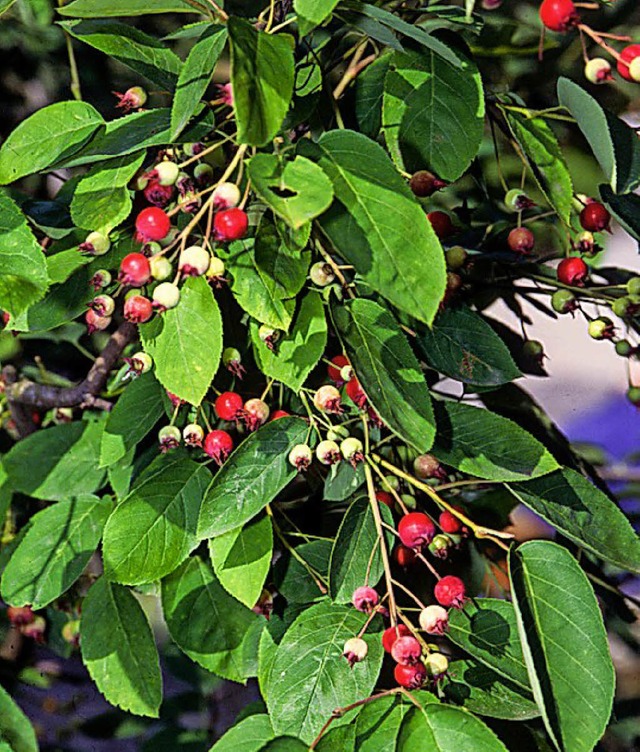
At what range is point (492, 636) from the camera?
46cm

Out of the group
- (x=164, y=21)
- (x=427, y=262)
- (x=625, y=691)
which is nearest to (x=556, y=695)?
(x=427, y=262)

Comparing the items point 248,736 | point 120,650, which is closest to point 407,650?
point 248,736

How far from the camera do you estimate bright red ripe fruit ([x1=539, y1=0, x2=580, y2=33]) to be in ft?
1.41

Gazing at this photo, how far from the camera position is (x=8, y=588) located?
1.87 ft

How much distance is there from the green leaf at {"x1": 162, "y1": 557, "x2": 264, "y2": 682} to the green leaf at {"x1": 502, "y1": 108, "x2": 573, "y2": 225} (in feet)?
0.93

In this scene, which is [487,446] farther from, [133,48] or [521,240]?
[133,48]

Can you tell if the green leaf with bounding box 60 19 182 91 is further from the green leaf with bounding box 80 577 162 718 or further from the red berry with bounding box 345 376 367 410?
the green leaf with bounding box 80 577 162 718

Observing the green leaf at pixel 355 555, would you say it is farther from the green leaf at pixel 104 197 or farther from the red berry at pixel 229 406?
the green leaf at pixel 104 197

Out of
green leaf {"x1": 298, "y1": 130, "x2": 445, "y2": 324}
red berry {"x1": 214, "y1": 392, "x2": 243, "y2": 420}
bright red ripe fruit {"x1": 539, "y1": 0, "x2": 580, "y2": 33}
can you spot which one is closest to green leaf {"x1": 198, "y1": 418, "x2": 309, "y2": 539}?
red berry {"x1": 214, "y1": 392, "x2": 243, "y2": 420}

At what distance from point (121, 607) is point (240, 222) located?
11.3 inches

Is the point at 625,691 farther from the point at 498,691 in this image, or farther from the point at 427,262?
the point at 427,262

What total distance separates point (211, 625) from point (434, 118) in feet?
1.00

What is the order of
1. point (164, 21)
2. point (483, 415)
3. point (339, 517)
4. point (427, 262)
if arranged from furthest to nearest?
point (164, 21) → point (339, 517) → point (483, 415) → point (427, 262)

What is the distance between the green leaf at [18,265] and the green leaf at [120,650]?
23cm
